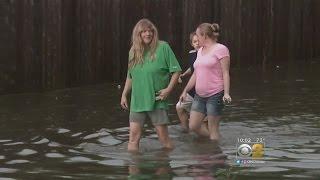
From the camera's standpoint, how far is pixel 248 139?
9.13 metres

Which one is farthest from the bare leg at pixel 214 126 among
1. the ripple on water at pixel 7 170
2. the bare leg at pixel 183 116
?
the ripple on water at pixel 7 170

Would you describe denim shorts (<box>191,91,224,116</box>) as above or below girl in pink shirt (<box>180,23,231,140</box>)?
below

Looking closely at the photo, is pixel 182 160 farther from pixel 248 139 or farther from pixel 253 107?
pixel 253 107

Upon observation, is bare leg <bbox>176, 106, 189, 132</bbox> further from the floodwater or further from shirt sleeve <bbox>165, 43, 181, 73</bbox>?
shirt sleeve <bbox>165, 43, 181, 73</bbox>

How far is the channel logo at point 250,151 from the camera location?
7875 mm

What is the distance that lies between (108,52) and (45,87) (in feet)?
6.49

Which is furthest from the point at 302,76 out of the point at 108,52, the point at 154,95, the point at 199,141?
the point at 154,95

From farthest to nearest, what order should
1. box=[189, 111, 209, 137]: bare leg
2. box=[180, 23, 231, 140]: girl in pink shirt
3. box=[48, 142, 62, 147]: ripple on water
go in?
box=[189, 111, 209, 137]: bare leg → box=[48, 142, 62, 147]: ripple on water → box=[180, 23, 231, 140]: girl in pink shirt

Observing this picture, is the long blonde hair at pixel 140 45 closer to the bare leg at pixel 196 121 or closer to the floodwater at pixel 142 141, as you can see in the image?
the floodwater at pixel 142 141

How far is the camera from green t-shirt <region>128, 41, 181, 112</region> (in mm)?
8016

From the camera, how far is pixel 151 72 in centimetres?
804

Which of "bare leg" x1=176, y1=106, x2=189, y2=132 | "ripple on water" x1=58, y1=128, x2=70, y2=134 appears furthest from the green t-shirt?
"ripple on water" x1=58, y1=128, x2=70, y2=134

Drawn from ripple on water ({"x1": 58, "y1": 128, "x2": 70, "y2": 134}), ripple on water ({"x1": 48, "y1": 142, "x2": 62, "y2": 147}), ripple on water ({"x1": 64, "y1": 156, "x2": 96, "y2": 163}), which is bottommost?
ripple on water ({"x1": 58, "y1": 128, "x2": 70, "y2": 134})

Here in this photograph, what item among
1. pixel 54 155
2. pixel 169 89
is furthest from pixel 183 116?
pixel 54 155
